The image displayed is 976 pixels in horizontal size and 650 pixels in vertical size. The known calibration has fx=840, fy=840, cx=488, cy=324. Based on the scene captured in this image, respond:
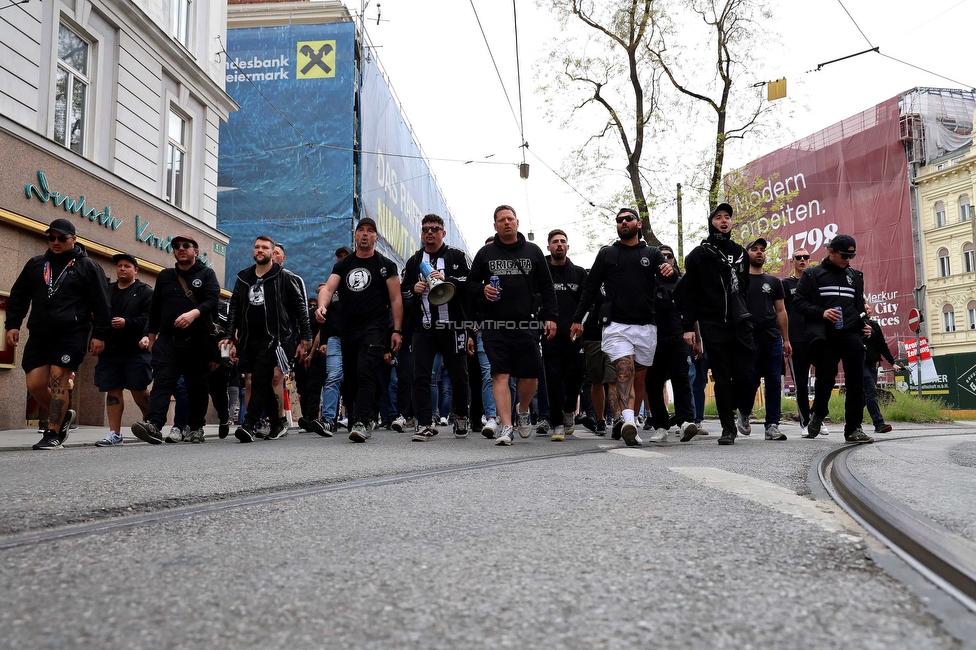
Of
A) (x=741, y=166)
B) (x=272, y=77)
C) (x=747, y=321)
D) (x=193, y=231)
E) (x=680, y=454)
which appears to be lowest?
(x=680, y=454)

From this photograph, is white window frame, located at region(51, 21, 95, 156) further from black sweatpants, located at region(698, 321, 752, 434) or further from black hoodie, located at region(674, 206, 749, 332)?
black sweatpants, located at region(698, 321, 752, 434)

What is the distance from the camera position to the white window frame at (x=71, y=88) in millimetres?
12789

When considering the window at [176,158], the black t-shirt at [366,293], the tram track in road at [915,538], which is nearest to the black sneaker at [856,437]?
the tram track in road at [915,538]

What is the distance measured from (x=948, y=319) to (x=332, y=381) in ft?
145

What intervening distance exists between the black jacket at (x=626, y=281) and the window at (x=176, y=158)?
11.8 m

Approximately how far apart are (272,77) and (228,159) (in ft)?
9.65

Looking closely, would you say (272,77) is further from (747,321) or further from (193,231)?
(747,321)

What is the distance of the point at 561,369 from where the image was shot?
8719 mm

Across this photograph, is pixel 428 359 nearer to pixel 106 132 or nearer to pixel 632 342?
pixel 632 342

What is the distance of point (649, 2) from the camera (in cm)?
2306

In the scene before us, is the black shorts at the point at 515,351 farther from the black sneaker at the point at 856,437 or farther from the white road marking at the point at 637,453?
the black sneaker at the point at 856,437

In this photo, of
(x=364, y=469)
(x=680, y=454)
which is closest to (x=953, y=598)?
(x=364, y=469)

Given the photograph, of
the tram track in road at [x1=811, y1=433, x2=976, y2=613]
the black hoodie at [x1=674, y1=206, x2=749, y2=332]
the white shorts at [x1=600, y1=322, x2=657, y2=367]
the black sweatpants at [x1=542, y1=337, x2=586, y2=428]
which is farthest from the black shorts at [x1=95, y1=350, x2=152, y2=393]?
the tram track in road at [x1=811, y1=433, x2=976, y2=613]

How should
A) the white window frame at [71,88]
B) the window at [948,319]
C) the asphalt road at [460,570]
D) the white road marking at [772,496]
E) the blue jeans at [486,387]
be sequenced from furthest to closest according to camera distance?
the window at [948,319]
the white window frame at [71,88]
the blue jeans at [486,387]
the white road marking at [772,496]
the asphalt road at [460,570]
